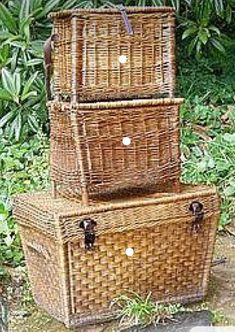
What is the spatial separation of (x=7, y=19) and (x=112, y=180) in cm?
223

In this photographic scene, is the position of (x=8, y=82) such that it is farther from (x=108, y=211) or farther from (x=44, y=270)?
(x=108, y=211)

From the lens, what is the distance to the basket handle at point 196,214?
124 inches

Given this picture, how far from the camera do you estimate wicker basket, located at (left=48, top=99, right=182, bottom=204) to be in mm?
2957

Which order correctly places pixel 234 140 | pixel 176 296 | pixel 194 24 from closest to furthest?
pixel 176 296 < pixel 234 140 < pixel 194 24

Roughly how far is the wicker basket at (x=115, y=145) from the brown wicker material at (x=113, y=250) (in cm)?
9

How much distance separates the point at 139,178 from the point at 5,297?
0.82 m

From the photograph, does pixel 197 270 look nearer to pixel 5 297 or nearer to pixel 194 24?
pixel 5 297

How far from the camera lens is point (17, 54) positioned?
502 cm

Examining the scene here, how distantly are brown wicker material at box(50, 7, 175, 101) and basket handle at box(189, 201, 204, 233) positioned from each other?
1.55 ft

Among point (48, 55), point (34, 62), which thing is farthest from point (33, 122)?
point (48, 55)

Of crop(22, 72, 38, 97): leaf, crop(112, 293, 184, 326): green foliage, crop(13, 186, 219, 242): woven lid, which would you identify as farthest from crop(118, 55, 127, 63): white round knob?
crop(22, 72, 38, 97): leaf

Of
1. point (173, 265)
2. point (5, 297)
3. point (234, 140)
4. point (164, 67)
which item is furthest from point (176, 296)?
point (234, 140)

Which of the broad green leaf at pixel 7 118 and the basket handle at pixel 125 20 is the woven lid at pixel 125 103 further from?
the broad green leaf at pixel 7 118

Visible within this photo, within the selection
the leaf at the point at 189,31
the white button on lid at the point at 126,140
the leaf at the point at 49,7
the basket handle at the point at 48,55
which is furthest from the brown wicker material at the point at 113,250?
the leaf at the point at 189,31
